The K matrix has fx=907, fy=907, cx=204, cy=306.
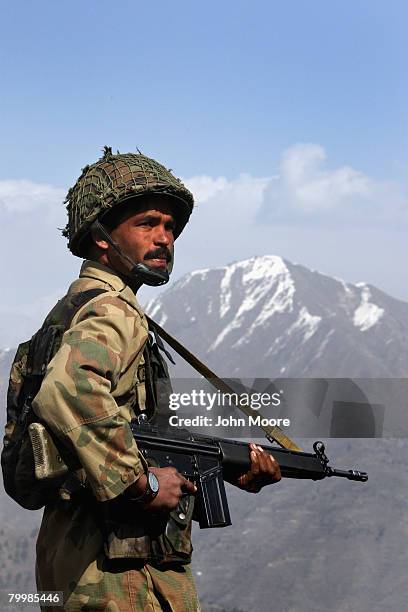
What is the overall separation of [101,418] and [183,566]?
1.78m

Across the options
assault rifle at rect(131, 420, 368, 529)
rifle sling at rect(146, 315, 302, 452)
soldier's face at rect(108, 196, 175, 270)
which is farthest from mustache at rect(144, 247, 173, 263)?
assault rifle at rect(131, 420, 368, 529)

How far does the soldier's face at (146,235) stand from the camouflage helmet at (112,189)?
164 mm

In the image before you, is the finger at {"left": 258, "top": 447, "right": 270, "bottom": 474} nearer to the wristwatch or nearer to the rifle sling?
the rifle sling

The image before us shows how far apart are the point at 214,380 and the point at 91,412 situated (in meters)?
2.26

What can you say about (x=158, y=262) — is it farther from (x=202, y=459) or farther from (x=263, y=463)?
(x=263, y=463)

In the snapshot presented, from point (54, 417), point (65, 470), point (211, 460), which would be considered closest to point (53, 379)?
point (54, 417)

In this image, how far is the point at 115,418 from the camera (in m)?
6.55

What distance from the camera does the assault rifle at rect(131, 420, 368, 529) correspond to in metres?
7.33

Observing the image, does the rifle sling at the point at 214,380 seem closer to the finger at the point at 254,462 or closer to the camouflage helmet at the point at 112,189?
the finger at the point at 254,462

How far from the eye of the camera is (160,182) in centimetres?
783

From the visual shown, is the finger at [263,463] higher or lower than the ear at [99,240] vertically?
lower

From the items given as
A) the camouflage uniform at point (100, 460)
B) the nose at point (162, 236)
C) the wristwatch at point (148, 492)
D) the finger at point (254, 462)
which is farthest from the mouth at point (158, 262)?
the wristwatch at point (148, 492)

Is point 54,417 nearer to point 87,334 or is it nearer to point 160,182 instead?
point 87,334

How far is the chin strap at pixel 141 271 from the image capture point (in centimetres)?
772
